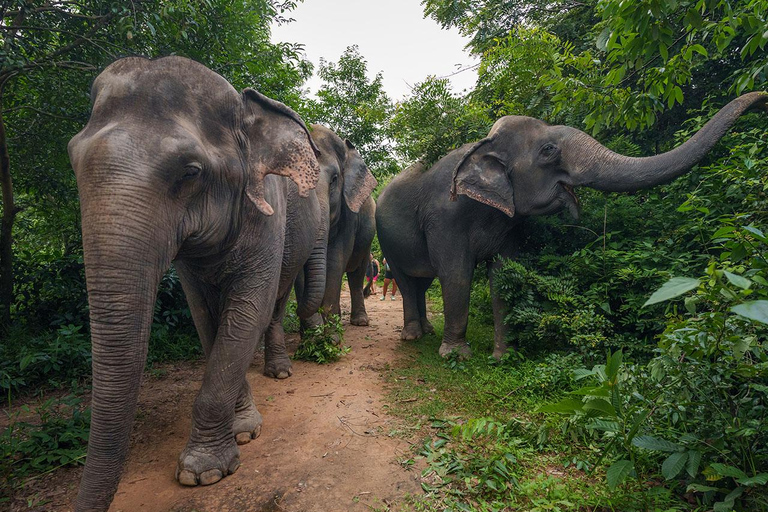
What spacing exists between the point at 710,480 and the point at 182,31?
494 centimetres

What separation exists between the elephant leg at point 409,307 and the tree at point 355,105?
5779 mm

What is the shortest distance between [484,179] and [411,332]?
2.68m

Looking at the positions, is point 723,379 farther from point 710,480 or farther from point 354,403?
point 354,403

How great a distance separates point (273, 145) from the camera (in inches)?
107

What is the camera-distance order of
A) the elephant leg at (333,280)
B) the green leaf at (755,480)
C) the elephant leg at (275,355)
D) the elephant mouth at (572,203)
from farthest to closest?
the elephant leg at (333,280)
the elephant leg at (275,355)
the elephant mouth at (572,203)
the green leaf at (755,480)

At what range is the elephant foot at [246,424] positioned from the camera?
3.06 meters

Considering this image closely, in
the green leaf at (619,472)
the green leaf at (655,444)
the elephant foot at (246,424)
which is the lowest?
the elephant foot at (246,424)

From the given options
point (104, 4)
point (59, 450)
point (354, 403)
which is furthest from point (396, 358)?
point (104, 4)

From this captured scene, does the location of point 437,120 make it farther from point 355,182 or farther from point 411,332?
point 411,332

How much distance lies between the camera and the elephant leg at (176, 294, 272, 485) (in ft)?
8.32

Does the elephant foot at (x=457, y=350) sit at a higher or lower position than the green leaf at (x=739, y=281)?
lower

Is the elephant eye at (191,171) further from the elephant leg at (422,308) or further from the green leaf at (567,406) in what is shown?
the elephant leg at (422,308)

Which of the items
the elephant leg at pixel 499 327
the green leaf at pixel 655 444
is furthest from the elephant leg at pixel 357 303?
the green leaf at pixel 655 444

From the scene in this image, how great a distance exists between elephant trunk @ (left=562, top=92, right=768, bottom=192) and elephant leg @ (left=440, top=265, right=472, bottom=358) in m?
1.68
